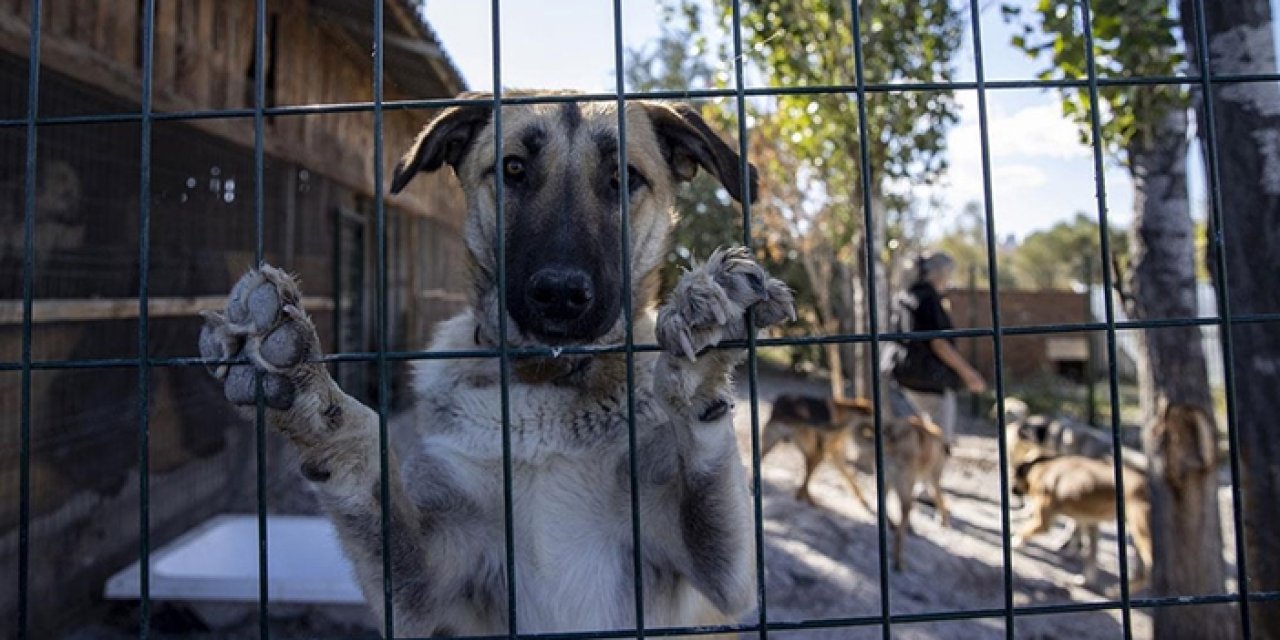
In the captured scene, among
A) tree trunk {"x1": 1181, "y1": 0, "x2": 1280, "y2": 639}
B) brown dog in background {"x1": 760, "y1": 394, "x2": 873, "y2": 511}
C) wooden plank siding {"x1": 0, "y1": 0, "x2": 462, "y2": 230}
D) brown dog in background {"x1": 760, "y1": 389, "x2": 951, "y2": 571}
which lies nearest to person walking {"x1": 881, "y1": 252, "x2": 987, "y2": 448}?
brown dog in background {"x1": 760, "y1": 389, "x2": 951, "y2": 571}

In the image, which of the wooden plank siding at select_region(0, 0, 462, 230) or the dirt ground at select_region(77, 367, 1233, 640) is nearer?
the wooden plank siding at select_region(0, 0, 462, 230)

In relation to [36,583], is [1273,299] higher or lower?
higher

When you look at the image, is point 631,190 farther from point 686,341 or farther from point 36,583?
point 36,583

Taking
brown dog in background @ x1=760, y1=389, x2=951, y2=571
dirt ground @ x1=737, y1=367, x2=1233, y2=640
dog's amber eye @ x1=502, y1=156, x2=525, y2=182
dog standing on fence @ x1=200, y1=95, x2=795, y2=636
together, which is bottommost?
dirt ground @ x1=737, y1=367, x2=1233, y2=640

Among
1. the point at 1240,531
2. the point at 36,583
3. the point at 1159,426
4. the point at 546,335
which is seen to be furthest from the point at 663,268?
the point at 36,583

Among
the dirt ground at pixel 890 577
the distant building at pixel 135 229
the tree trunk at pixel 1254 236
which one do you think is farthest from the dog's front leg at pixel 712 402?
the tree trunk at pixel 1254 236

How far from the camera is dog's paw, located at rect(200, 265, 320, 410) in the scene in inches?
63.2

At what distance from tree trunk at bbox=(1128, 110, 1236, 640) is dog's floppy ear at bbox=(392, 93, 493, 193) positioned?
3.01 m

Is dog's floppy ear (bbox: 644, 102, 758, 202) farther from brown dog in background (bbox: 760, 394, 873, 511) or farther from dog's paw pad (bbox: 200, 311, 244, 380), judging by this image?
brown dog in background (bbox: 760, 394, 873, 511)

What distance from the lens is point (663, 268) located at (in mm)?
3012

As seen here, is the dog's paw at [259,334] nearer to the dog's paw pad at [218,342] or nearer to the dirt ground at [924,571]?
the dog's paw pad at [218,342]

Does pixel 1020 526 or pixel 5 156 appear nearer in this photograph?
pixel 5 156

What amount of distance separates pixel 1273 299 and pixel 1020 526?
412 cm

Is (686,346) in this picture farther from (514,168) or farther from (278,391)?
(514,168)
